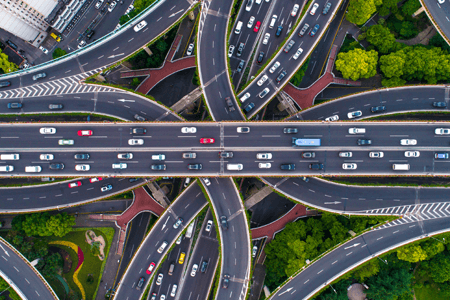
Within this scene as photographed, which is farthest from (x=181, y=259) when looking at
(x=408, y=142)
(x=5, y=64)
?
(x=5, y=64)

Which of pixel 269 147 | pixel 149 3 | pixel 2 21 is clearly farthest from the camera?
pixel 149 3

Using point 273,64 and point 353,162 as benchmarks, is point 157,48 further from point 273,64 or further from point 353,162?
point 353,162

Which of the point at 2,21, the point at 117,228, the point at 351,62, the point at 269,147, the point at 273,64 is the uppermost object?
the point at 351,62

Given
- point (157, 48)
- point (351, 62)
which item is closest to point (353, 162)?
point (351, 62)

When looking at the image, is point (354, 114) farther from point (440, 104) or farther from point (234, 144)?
point (234, 144)

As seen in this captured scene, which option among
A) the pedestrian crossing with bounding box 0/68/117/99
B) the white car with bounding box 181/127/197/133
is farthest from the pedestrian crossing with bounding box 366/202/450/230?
the pedestrian crossing with bounding box 0/68/117/99
